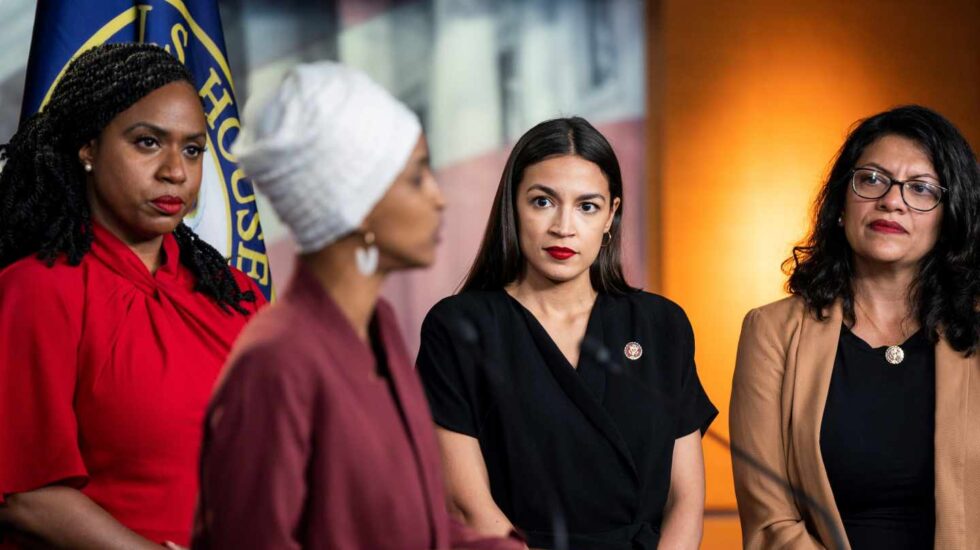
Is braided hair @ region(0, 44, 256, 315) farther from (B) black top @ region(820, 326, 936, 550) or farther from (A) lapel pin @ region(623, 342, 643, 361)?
(B) black top @ region(820, 326, 936, 550)

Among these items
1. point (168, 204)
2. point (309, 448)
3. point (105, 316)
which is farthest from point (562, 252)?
point (309, 448)

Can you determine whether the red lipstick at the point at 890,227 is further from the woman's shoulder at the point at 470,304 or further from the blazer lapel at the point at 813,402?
the woman's shoulder at the point at 470,304

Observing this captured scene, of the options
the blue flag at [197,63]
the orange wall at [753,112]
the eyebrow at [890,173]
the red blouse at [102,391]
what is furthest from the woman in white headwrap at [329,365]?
the orange wall at [753,112]

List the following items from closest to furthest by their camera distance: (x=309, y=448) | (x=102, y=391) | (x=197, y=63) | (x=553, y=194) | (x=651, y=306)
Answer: (x=309, y=448), (x=102, y=391), (x=553, y=194), (x=651, y=306), (x=197, y=63)

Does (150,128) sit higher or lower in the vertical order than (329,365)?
higher

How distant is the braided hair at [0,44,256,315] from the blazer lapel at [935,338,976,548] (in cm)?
157

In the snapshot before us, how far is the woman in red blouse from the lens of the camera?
6.54 feet

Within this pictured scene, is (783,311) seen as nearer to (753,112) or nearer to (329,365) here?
(329,365)

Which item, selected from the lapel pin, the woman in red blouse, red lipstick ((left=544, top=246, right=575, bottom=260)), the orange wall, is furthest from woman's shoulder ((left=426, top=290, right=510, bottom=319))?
the orange wall

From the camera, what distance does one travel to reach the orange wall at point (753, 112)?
442cm

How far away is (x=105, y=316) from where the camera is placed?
6.81ft

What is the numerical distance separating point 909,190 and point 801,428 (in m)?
0.53

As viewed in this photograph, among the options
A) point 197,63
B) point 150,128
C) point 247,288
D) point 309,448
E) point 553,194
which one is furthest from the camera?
point 197,63

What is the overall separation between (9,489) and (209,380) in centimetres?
35
